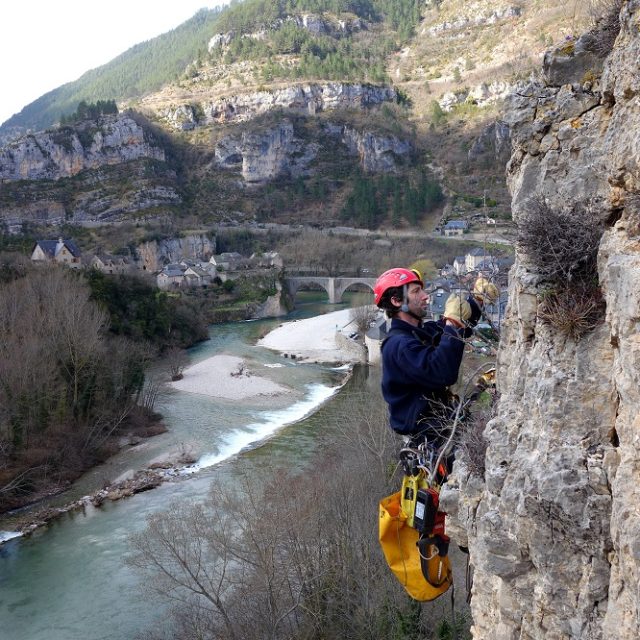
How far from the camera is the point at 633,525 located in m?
1.93

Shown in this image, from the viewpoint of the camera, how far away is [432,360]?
10.5 feet

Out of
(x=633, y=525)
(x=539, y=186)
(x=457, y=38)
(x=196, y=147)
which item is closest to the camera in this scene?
(x=633, y=525)

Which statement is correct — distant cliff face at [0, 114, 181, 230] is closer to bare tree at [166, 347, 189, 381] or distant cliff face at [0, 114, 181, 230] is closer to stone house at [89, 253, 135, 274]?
stone house at [89, 253, 135, 274]

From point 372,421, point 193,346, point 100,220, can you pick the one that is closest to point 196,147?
point 100,220

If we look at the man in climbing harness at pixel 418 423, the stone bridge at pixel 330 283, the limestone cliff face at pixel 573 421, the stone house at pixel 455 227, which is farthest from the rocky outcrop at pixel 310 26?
the limestone cliff face at pixel 573 421

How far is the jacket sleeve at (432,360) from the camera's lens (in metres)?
3.14

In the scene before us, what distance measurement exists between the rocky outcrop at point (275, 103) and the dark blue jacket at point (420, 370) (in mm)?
117664

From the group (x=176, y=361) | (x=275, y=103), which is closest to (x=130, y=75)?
(x=275, y=103)

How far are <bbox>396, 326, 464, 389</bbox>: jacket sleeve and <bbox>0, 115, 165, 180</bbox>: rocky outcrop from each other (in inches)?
3939

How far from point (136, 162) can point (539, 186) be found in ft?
336

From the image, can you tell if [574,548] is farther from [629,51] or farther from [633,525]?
[629,51]

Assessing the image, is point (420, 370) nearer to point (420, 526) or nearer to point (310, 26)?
point (420, 526)

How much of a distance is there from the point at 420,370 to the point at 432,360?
92 millimetres

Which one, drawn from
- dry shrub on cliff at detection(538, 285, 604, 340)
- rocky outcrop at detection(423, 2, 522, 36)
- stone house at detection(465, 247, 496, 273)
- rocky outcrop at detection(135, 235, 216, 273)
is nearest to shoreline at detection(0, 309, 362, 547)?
stone house at detection(465, 247, 496, 273)
